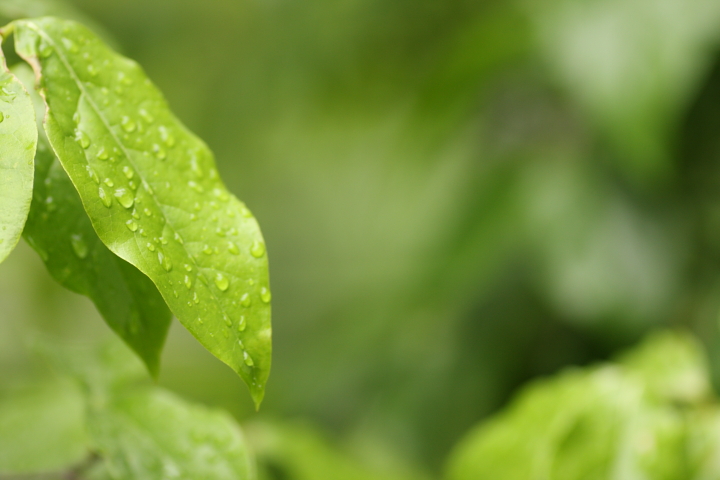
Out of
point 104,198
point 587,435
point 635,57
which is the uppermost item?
point 635,57

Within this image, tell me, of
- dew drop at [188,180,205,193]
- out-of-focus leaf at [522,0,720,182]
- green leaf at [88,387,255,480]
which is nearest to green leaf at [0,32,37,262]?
dew drop at [188,180,205,193]

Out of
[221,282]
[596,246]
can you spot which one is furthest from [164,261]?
[596,246]

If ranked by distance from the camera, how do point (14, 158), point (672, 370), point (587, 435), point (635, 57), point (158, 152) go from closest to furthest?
point (14, 158) < point (158, 152) < point (587, 435) < point (672, 370) < point (635, 57)

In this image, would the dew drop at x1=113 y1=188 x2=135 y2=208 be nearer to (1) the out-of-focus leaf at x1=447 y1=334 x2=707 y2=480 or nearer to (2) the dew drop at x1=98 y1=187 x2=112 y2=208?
(2) the dew drop at x1=98 y1=187 x2=112 y2=208

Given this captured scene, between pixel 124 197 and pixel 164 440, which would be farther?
pixel 164 440

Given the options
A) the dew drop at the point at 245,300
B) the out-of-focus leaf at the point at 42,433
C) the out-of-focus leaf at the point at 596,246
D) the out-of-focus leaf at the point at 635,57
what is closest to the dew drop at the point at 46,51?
the dew drop at the point at 245,300

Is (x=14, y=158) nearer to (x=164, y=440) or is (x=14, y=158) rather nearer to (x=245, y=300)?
(x=245, y=300)
